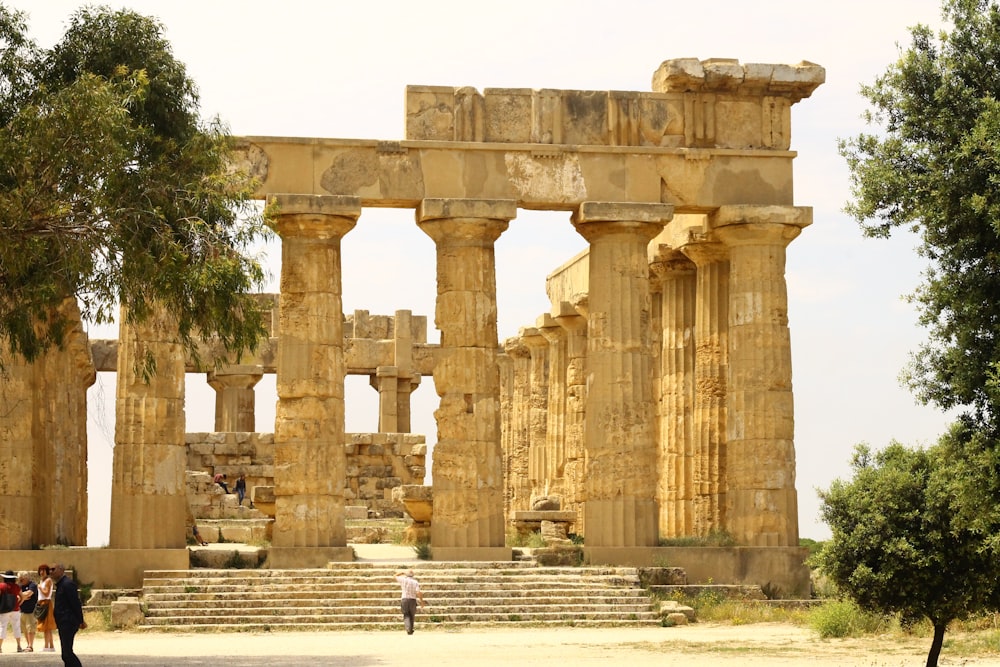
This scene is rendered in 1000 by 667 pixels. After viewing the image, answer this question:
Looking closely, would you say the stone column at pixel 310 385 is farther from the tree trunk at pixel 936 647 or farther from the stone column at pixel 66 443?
the tree trunk at pixel 936 647

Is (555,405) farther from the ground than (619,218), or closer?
closer

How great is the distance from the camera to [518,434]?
168 ft

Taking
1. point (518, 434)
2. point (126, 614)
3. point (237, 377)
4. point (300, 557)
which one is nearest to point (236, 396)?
point (237, 377)

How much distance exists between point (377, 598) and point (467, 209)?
7345 millimetres

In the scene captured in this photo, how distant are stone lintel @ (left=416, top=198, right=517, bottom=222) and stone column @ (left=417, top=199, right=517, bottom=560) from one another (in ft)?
0.06

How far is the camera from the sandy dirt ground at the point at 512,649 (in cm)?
2350

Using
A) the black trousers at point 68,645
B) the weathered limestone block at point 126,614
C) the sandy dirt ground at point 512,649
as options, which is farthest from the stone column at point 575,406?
the black trousers at point 68,645

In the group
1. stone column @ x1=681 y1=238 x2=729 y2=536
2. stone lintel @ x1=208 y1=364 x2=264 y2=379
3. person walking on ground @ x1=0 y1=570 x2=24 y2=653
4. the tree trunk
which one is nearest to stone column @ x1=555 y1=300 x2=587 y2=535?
stone column @ x1=681 y1=238 x2=729 y2=536

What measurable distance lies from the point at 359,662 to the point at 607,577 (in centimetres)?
892

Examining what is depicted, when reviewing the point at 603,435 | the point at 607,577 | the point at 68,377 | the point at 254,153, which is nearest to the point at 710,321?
the point at 603,435

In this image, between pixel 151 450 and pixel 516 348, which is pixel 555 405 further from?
pixel 151 450

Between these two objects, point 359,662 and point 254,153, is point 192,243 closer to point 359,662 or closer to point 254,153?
point 359,662

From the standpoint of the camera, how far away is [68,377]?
125ft

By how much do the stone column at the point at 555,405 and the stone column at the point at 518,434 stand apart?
156 inches
